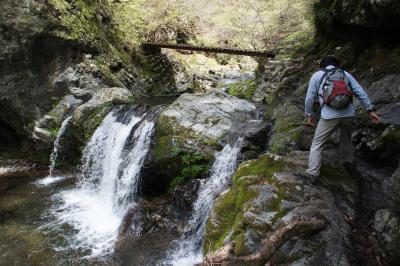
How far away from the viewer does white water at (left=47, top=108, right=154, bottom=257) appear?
8.34 meters

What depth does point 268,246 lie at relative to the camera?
15.3ft

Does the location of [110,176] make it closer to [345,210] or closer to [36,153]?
[36,153]

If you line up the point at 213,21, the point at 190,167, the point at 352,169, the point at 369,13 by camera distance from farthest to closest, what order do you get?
the point at 213,21
the point at 190,167
the point at 369,13
the point at 352,169

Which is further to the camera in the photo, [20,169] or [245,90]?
[245,90]

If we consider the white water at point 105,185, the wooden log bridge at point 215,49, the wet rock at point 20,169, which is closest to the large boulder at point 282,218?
the white water at point 105,185

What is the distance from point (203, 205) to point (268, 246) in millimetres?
3366

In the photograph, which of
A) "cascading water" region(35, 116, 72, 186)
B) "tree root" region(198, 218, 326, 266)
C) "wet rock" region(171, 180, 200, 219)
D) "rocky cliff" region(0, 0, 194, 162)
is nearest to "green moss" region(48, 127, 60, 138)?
"rocky cliff" region(0, 0, 194, 162)

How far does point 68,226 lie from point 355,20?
8209mm

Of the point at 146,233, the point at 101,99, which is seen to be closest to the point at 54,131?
the point at 101,99

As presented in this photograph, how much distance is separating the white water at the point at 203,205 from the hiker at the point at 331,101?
243cm

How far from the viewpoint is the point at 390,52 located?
7465mm

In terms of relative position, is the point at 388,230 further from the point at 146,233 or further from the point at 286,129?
the point at 146,233

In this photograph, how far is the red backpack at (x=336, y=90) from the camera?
17.3ft

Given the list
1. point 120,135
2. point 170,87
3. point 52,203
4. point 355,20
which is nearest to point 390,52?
point 355,20
